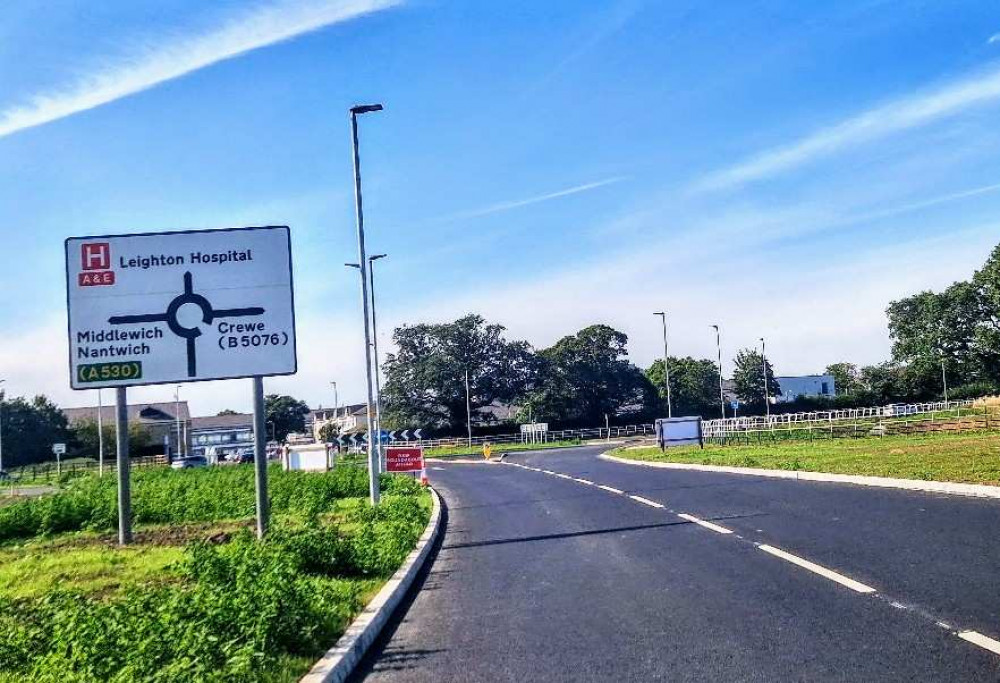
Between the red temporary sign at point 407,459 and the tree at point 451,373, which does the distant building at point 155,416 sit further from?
the red temporary sign at point 407,459

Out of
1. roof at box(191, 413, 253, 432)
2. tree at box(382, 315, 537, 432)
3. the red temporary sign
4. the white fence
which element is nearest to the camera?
the red temporary sign

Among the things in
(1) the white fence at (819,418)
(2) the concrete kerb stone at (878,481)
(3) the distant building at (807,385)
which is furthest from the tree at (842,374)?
(2) the concrete kerb stone at (878,481)

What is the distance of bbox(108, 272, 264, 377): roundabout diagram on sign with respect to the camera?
16.2 m

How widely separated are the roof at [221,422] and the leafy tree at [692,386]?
76860 mm

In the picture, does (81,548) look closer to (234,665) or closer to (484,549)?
(484,549)

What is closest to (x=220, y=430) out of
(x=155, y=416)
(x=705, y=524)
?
(x=155, y=416)

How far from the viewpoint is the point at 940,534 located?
11789 millimetres

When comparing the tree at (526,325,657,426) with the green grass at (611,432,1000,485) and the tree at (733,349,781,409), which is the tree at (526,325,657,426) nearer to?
the tree at (733,349,781,409)

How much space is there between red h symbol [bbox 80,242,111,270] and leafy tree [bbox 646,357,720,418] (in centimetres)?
8416

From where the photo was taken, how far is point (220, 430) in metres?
146

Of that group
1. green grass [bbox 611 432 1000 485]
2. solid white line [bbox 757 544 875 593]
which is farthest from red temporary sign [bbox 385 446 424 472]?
solid white line [bbox 757 544 875 593]

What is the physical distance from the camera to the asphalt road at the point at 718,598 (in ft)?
21.1

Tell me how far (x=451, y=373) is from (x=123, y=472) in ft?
234

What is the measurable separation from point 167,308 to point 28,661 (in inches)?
393
